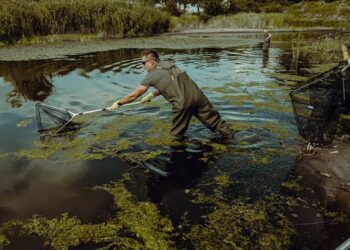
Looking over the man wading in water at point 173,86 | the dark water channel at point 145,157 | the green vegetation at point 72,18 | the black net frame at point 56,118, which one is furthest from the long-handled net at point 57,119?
the green vegetation at point 72,18

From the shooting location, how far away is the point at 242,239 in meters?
3.93

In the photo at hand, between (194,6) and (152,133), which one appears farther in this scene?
(194,6)

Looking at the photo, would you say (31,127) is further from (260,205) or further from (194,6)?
(194,6)

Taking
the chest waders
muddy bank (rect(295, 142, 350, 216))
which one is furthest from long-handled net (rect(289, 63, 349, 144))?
the chest waders

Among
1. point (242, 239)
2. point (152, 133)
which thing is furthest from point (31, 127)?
point (242, 239)

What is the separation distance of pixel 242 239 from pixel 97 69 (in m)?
13.7

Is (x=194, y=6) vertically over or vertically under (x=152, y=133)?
over

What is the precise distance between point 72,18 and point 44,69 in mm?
14766

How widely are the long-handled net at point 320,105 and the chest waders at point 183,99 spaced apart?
1.70 meters

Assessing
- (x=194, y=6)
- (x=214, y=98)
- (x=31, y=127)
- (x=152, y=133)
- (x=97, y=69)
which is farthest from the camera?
(x=194, y=6)

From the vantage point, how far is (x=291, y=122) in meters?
7.89

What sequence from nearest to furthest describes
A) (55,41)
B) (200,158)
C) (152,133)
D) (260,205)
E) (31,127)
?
(260,205)
(200,158)
(152,133)
(31,127)
(55,41)

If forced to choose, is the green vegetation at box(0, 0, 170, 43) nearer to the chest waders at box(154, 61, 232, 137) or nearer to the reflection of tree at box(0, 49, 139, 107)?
the reflection of tree at box(0, 49, 139, 107)

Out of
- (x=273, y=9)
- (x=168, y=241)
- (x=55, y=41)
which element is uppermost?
(x=273, y=9)
